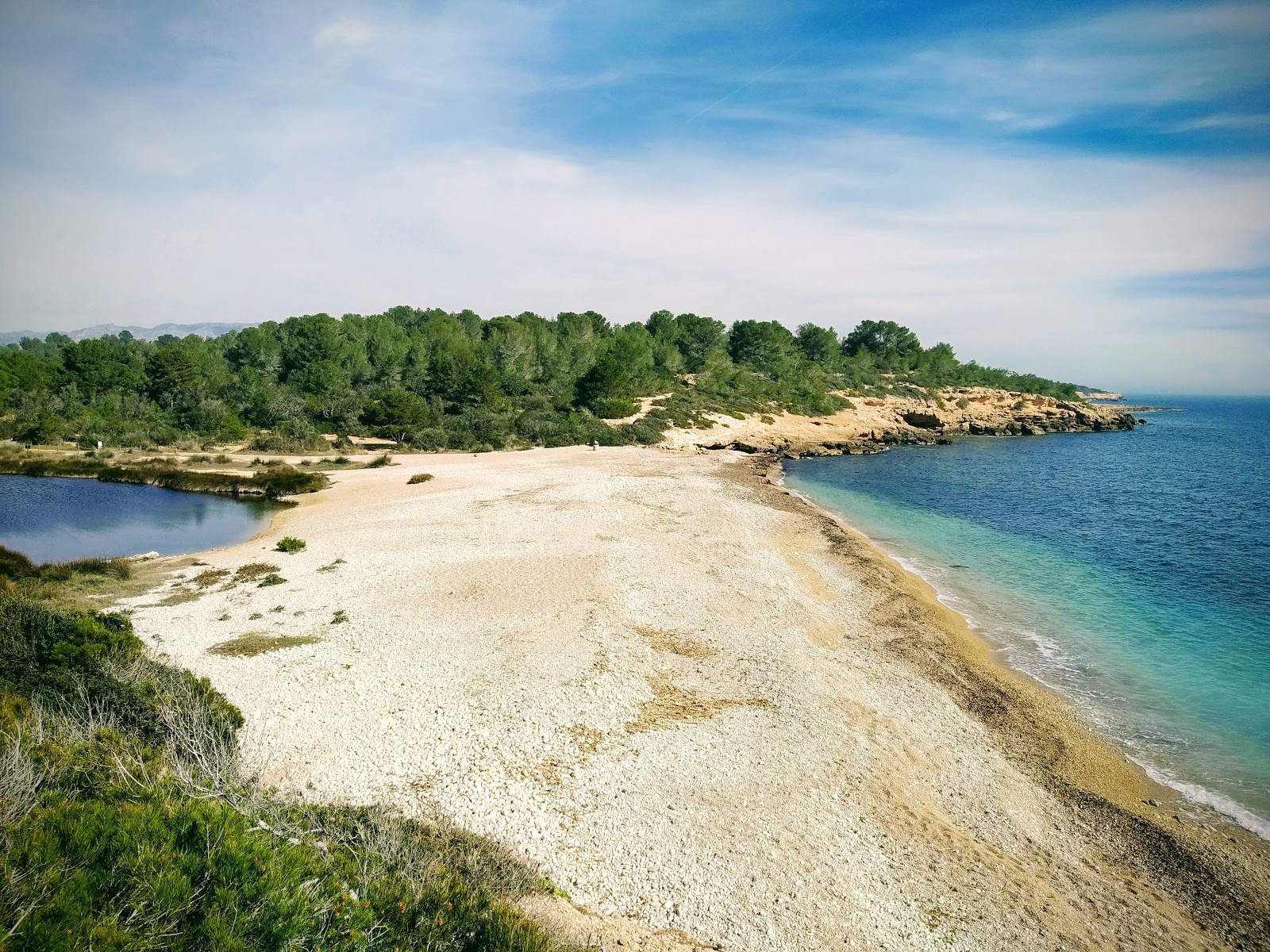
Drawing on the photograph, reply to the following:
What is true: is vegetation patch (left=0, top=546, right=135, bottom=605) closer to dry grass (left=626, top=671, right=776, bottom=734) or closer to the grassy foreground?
the grassy foreground

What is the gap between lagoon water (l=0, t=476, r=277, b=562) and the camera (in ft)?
90.9

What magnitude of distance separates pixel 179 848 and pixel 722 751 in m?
9.13

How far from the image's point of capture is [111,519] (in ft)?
106

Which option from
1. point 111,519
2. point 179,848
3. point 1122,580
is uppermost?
point 179,848

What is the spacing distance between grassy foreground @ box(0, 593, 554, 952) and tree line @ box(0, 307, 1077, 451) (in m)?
46.0

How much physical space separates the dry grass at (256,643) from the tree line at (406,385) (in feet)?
128

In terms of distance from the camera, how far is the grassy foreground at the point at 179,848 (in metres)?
5.14

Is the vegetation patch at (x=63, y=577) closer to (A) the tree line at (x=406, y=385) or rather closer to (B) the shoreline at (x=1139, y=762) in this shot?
(B) the shoreline at (x=1139, y=762)

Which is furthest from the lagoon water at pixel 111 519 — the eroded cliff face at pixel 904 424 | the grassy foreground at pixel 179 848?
the eroded cliff face at pixel 904 424

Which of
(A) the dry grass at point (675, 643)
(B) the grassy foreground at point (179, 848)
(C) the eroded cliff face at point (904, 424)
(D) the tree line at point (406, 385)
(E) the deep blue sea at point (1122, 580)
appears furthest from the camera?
(C) the eroded cliff face at point (904, 424)

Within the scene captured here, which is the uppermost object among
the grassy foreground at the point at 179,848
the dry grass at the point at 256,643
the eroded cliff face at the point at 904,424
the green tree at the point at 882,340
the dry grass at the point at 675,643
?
the green tree at the point at 882,340

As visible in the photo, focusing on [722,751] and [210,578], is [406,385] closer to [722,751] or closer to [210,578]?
[210,578]

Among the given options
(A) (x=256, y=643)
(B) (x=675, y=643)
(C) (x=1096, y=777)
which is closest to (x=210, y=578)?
(A) (x=256, y=643)

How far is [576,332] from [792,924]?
93.5 meters
